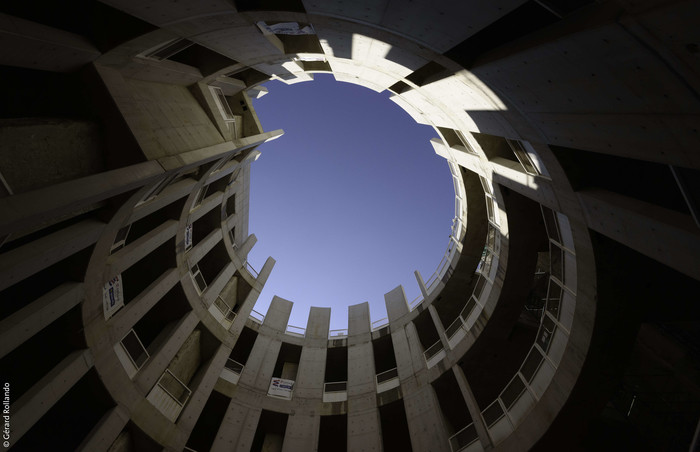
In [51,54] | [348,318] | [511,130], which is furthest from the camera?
[348,318]

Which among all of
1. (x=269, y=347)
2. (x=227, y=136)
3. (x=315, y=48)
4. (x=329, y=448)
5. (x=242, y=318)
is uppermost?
(x=315, y=48)

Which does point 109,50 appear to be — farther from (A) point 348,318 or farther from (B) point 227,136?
(A) point 348,318

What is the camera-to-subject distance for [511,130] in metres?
7.84

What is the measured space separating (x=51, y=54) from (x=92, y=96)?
126 cm

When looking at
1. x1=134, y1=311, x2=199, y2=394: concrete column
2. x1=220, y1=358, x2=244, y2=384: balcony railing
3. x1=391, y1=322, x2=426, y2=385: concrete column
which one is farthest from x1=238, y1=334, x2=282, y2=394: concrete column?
x1=391, y1=322, x2=426, y2=385: concrete column

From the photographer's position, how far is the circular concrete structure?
4992mm

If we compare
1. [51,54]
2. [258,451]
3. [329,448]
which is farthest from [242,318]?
[51,54]

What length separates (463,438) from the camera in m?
12.6

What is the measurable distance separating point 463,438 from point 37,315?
51.2ft

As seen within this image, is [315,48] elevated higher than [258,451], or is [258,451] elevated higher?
[315,48]

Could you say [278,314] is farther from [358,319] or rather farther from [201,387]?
[201,387]

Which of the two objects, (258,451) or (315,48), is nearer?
(315,48)

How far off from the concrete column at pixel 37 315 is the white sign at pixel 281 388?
37.3 feet

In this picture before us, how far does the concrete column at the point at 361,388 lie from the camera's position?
556 inches
